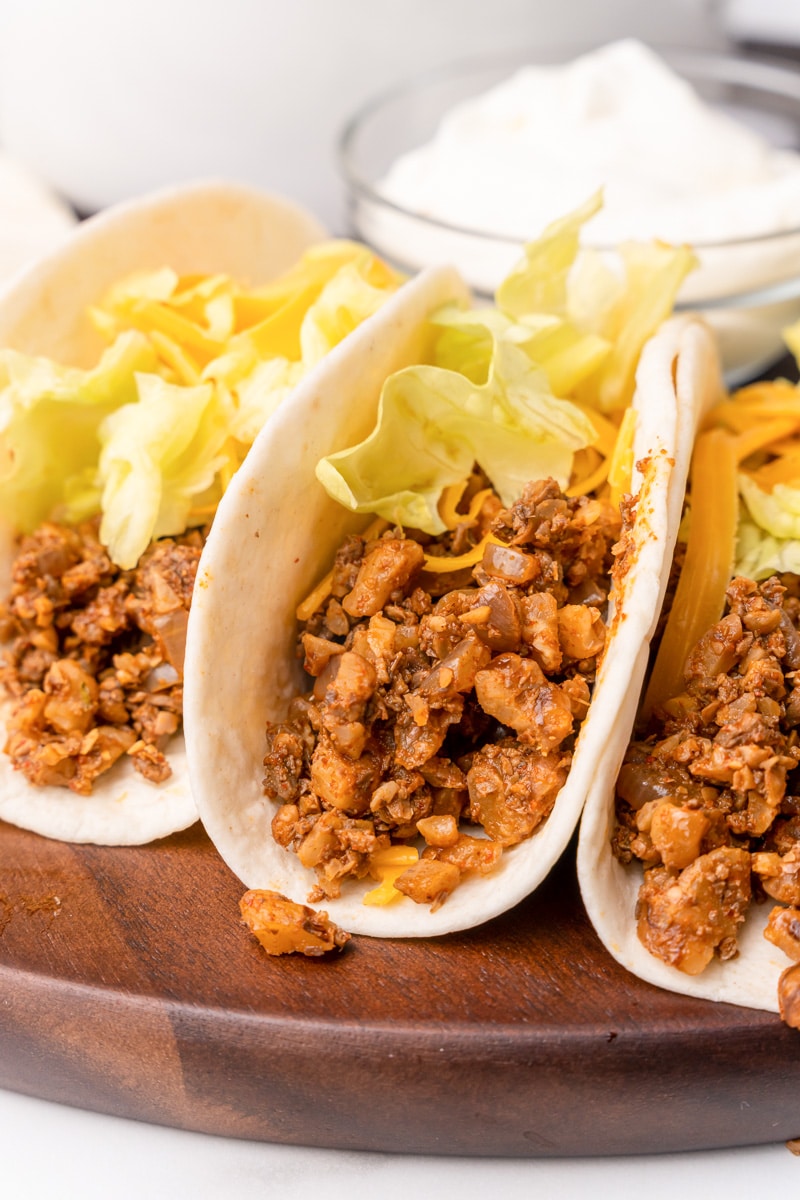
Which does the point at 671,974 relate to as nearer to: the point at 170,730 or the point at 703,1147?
the point at 703,1147

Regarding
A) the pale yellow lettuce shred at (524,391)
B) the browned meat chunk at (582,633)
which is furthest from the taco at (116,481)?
the browned meat chunk at (582,633)

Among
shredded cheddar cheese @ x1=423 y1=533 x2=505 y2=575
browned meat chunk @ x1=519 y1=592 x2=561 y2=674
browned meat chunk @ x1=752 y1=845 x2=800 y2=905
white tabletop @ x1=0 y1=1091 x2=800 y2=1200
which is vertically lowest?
white tabletop @ x1=0 y1=1091 x2=800 y2=1200

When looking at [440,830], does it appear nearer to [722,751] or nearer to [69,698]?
[722,751]

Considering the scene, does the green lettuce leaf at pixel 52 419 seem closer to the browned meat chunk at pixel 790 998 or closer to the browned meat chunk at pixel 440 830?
the browned meat chunk at pixel 440 830

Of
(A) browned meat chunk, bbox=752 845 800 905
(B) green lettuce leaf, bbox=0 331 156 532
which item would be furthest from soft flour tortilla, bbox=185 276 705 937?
(B) green lettuce leaf, bbox=0 331 156 532

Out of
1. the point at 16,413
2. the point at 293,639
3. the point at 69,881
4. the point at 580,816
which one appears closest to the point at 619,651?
the point at 580,816

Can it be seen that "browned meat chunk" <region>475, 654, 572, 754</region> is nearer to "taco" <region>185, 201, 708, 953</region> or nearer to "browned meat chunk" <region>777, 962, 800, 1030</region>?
"taco" <region>185, 201, 708, 953</region>
